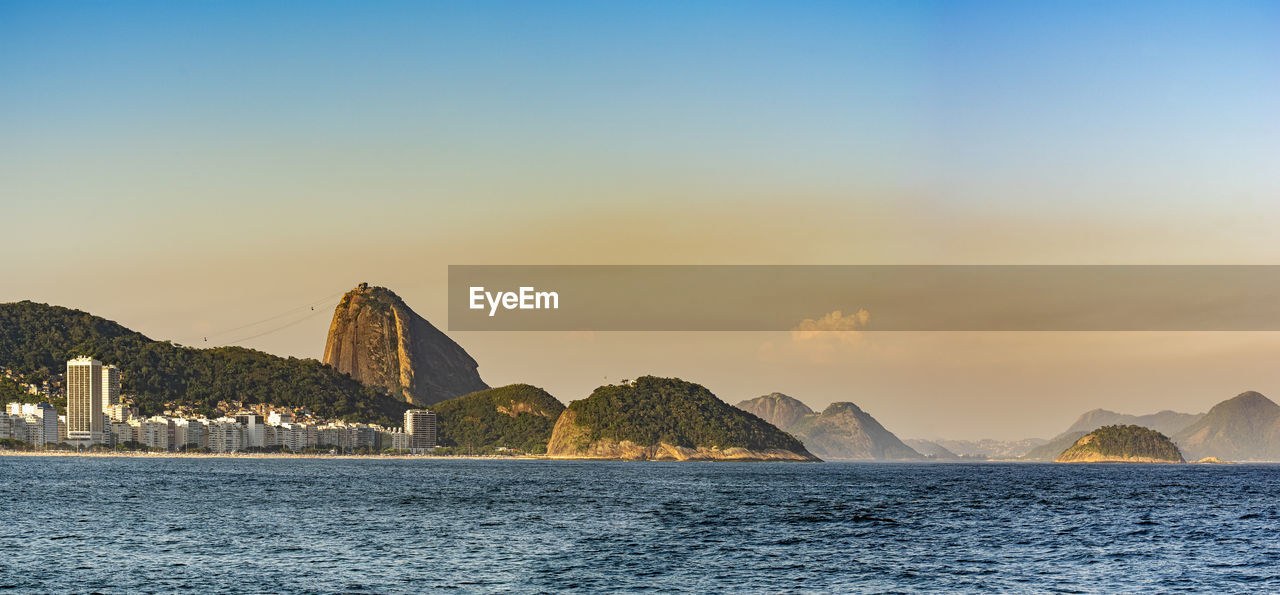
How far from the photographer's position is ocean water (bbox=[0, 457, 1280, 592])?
179 ft

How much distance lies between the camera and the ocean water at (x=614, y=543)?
179 feet

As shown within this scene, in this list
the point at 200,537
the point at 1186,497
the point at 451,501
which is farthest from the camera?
the point at 1186,497

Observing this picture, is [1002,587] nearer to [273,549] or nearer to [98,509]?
[273,549]

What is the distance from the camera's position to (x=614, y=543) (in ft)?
232

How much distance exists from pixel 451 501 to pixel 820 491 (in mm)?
53558

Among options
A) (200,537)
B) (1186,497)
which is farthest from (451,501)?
(1186,497)

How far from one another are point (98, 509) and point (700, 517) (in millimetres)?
50000

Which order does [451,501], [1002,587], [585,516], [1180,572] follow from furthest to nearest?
[451,501], [585,516], [1180,572], [1002,587]

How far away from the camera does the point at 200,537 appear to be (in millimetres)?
71562

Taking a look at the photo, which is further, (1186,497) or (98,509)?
(1186,497)

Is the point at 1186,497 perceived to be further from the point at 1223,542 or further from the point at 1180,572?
the point at 1180,572

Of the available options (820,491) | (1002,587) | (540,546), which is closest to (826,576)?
(1002,587)

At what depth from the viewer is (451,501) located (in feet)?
366

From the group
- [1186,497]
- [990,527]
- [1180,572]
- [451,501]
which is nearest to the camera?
[1180,572]
